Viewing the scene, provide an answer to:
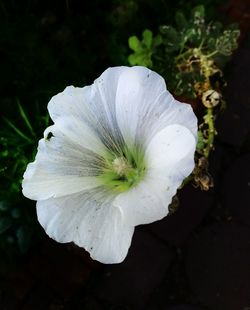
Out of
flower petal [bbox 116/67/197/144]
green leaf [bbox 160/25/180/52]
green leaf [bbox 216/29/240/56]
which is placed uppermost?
flower petal [bbox 116/67/197/144]

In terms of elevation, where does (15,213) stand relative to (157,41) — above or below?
below

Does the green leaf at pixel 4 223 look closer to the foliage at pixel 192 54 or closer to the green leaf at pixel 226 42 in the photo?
the foliage at pixel 192 54

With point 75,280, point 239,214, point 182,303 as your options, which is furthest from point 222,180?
point 75,280

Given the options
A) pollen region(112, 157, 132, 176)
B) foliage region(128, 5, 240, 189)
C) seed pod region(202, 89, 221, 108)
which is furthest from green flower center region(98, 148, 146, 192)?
foliage region(128, 5, 240, 189)

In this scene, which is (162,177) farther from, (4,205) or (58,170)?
(4,205)

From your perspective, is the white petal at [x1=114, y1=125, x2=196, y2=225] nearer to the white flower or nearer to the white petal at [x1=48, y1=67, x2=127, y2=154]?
the white flower

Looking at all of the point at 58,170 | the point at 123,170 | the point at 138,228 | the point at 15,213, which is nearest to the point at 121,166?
the point at 123,170

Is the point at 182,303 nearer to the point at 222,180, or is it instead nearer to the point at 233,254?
the point at 233,254
